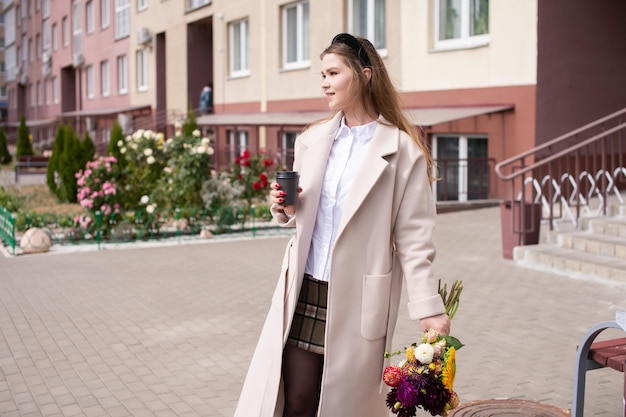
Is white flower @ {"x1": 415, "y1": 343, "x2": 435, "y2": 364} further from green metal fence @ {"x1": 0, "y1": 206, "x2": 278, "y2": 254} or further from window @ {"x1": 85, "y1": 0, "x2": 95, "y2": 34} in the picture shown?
window @ {"x1": 85, "y1": 0, "x2": 95, "y2": 34}

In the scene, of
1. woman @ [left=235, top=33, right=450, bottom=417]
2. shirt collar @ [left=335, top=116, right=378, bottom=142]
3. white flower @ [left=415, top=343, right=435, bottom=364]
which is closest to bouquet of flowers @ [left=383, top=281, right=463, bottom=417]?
white flower @ [left=415, top=343, right=435, bottom=364]

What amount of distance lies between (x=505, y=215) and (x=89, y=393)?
622cm

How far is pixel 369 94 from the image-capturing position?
10.7ft

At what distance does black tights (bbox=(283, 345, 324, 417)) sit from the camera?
129 inches

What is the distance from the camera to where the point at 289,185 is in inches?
123

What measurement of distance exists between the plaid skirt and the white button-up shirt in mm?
45

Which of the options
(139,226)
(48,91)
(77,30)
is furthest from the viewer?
(48,91)

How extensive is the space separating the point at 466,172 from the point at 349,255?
1323cm

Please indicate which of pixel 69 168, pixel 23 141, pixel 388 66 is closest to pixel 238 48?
pixel 69 168

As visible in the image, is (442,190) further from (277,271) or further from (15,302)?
A: (15,302)

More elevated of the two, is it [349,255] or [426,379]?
[349,255]

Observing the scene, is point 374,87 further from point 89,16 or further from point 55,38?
point 55,38

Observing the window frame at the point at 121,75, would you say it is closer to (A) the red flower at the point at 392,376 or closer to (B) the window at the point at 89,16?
(B) the window at the point at 89,16

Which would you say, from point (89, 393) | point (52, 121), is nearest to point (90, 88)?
point (52, 121)
